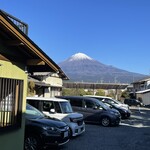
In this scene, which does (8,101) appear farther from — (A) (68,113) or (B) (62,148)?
(A) (68,113)

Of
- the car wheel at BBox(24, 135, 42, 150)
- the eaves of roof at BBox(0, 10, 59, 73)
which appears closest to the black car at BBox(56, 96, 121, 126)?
the car wheel at BBox(24, 135, 42, 150)

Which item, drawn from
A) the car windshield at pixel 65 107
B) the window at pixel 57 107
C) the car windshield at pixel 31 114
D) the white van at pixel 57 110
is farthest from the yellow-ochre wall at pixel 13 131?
the car windshield at pixel 65 107

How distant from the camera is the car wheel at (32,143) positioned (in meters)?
10.4

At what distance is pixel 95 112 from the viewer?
65.8ft

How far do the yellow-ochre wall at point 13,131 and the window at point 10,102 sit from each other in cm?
14

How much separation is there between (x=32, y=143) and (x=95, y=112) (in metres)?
10.0

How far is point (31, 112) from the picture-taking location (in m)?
11.9

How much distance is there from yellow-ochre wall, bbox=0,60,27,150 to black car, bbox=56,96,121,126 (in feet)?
37.4

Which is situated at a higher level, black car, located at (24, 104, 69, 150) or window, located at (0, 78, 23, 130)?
window, located at (0, 78, 23, 130)

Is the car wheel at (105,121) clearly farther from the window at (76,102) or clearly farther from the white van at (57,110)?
the white van at (57,110)

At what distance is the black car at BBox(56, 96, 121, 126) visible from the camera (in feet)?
65.6

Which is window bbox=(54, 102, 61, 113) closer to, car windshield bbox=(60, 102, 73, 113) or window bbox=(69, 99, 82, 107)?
car windshield bbox=(60, 102, 73, 113)

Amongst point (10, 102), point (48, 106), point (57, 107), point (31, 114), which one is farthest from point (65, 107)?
point (10, 102)

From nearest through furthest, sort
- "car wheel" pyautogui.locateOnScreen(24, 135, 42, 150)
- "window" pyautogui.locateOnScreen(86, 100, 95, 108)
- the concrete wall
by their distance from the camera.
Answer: "car wheel" pyautogui.locateOnScreen(24, 135, 42, 150), "window" pyautogui.locateOnScreen(86, 100, 95, 108), the concrete wall
